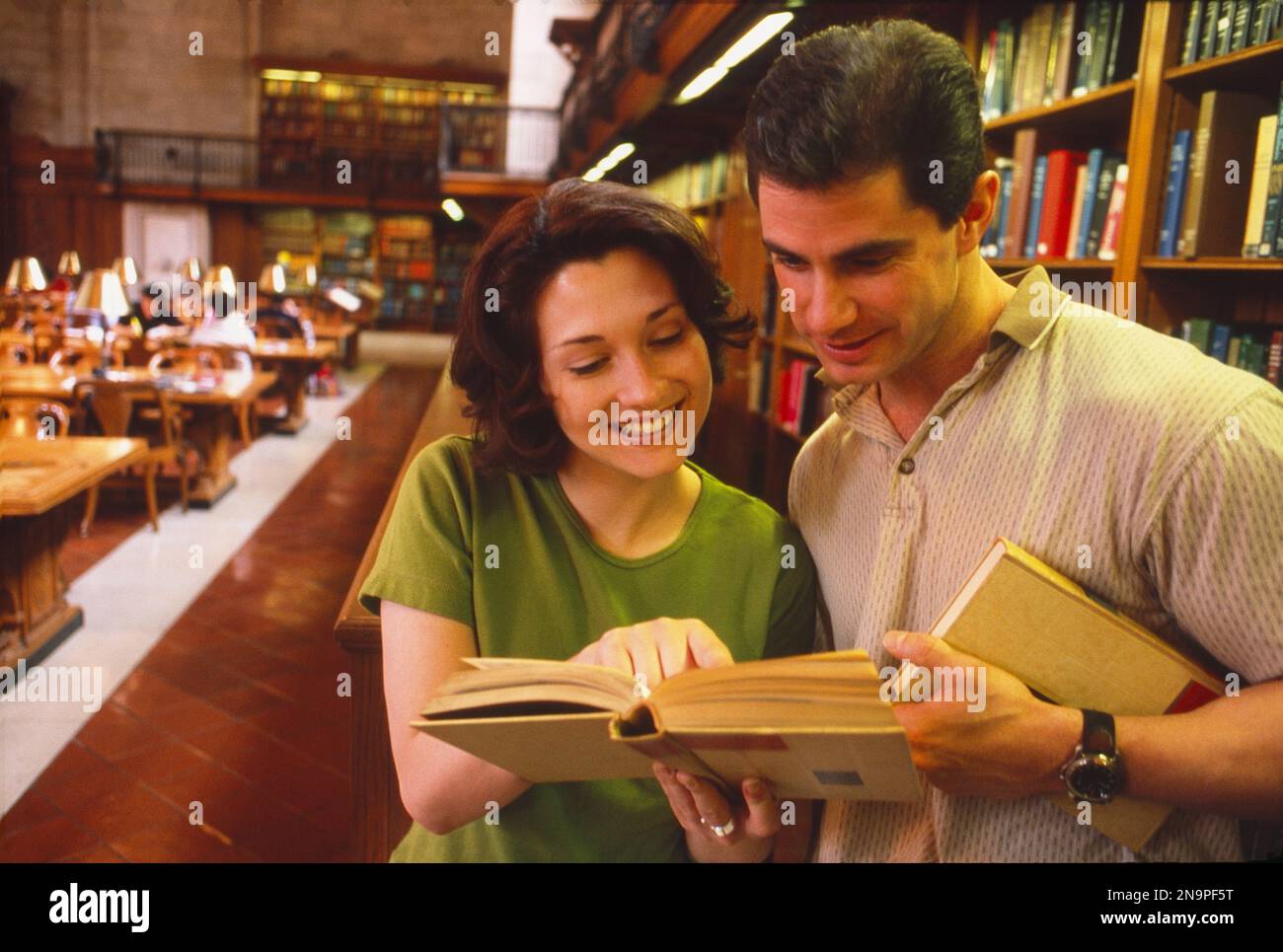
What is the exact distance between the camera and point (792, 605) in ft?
4.72

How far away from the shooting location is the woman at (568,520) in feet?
4.01

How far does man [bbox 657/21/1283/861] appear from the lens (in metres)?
1.09

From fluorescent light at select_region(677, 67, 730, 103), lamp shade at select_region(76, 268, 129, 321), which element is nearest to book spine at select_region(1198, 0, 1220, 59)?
fluorescent light at select_region(677, 67, 730, 103)

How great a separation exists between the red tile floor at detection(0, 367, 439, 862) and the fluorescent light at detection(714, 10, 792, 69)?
279 centimetres

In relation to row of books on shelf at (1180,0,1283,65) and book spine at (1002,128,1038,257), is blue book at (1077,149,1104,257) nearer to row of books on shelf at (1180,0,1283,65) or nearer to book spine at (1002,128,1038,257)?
A: book spine at (1002,128,1038,257)

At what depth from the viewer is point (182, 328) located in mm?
10859

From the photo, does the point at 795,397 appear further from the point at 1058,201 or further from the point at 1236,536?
the point at 1236,536

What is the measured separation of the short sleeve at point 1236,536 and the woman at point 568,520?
0.51 meters

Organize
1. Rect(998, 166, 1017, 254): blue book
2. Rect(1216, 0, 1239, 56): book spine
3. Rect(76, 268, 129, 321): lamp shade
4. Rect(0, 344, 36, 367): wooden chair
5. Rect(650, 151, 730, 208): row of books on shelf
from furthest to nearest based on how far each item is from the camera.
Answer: Rect(0, 344, 36, 367): wooden chair, Rect(650, 151, 730, 208): row of books on shelf, Rect(76, 268, 129, 321): lamp shade, Rect(998, 166, 1017, 254): blue book, Rect(1216, 0, 1239, 56): book spine

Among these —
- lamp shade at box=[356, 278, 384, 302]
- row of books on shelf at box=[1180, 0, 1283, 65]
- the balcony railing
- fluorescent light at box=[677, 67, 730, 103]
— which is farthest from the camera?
the balcony railing

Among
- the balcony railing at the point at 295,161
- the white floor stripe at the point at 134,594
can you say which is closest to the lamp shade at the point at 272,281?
the white floor stripe at the point at 134,594

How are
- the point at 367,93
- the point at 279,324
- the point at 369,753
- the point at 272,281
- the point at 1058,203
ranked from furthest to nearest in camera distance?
1. the point at 367,93
2. the point at 279,324
3. the point at 272,281
4. the point at 1058,203
5. the point at 369,753

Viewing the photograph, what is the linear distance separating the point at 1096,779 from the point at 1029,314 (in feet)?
1.82

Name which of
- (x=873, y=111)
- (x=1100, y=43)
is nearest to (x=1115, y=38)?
(x=1100, y=43)
